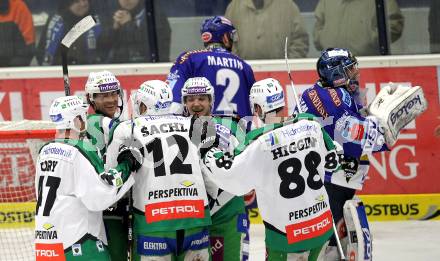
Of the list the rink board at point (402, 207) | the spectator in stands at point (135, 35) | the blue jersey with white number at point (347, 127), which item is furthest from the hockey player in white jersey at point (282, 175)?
the spectator in stands at point (135, 35)

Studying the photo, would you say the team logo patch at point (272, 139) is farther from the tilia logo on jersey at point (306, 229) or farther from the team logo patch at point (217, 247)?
the team logo patch at point (217, 247)

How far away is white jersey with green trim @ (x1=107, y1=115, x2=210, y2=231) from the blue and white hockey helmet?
213cm

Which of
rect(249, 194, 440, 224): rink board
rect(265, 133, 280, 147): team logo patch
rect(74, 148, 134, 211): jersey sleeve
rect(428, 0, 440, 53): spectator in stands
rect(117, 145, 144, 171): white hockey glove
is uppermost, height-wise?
rect(428, 0, 440, 53): spectator in stands

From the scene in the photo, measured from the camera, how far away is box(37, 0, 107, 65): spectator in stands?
10344 millimetres

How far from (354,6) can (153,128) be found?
13.6 ft

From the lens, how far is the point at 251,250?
896cm

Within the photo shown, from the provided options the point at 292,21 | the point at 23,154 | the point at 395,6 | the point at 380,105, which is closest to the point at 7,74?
the point at 23,154

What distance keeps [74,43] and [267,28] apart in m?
1.60

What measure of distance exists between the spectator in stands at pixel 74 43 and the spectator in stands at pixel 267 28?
1145 mm

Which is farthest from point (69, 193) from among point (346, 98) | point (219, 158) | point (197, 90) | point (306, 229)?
point (346, 98)

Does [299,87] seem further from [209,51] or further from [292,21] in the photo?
[209,51]

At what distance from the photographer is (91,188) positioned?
624cm

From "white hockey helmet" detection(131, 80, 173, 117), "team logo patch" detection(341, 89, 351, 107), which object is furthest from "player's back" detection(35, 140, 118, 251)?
"team logo patch" detection(341, 89, 351, 107)

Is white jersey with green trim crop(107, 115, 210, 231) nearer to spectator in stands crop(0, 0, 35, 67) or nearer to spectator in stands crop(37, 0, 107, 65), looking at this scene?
spectator in stands crop(37, 0, 107, 65)
